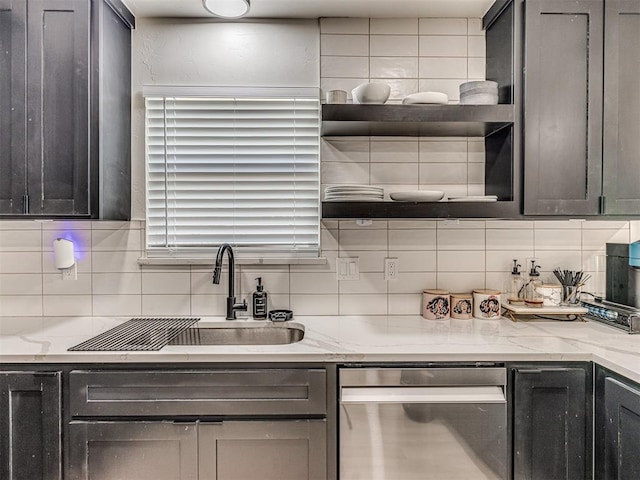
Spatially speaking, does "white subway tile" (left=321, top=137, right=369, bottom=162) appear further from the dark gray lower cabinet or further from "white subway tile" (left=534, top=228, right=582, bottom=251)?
the dark gray lower cabinet

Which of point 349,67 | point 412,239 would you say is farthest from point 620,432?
point 349,67

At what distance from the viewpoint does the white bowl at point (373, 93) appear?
1.74 metres

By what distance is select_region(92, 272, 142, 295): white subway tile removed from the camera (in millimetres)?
2074

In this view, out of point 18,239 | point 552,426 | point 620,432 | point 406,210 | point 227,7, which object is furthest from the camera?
point 18,239

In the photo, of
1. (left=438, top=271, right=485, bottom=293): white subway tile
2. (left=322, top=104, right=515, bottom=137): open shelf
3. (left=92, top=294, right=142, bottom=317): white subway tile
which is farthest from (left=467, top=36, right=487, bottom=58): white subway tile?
(left=92, top=294, right=142, bottom=317): white subway tile

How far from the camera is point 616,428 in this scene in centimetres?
134

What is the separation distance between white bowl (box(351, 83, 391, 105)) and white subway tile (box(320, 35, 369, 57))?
A: 44 centimetres

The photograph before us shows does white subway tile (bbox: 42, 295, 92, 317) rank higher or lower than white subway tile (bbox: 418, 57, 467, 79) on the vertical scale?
lower

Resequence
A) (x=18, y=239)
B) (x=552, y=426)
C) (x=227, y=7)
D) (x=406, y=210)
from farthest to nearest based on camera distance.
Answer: (x=18, y=239)
(x=227, y=7)
(x=406, y=210)
(x=552, y=426)

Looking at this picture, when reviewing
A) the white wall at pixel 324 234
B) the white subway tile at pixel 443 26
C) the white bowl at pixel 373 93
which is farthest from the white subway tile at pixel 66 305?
the white subway tile at pixel 443 26

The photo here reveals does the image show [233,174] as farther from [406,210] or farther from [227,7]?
[406,210]

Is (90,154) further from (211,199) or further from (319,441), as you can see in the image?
(319,441)

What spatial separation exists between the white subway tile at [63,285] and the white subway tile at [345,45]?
5.69 feet

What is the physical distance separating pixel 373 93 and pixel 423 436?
1.41 meters
